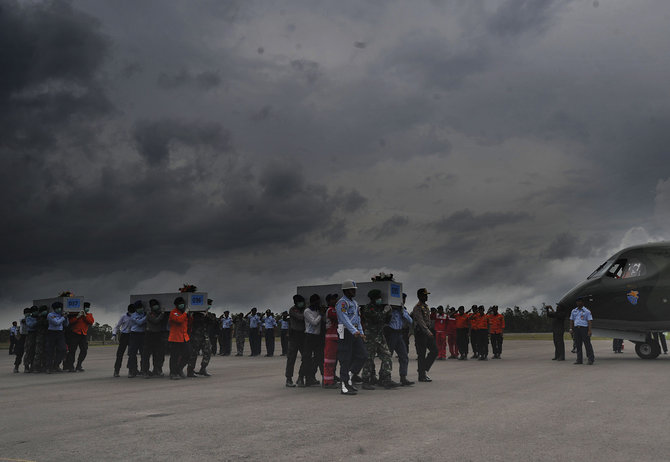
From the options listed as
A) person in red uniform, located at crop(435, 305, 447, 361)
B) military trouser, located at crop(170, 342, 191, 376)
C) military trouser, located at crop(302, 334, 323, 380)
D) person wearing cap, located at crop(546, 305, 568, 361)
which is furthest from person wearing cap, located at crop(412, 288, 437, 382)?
person in red uniform, located at crop(435, 305, 447, 361)

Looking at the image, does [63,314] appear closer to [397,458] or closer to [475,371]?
[475,371]

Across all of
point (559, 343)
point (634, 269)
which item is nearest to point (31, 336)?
point (559, 343)

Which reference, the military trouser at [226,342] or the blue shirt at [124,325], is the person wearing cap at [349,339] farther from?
the military trouser at [226,342]

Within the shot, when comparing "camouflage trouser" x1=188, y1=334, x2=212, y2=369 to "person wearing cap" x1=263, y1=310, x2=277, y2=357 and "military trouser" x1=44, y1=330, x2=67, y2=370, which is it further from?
"person wearing cap" x1=263, y1=310, x2=277, y2=357

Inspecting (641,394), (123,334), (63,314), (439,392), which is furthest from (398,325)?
(63,314)

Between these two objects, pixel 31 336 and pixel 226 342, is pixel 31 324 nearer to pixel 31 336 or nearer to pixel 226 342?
pixel 31 336

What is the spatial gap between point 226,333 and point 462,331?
1116cm

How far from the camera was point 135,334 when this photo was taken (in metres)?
14.8

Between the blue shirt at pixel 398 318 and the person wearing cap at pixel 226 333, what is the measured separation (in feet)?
53.8

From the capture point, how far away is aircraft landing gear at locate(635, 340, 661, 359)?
1906cm

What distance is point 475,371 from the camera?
50.3 feet

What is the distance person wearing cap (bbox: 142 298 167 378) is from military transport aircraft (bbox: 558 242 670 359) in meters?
12.7

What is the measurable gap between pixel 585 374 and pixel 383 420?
8.15 metres

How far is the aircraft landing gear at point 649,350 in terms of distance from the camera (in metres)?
19.1
